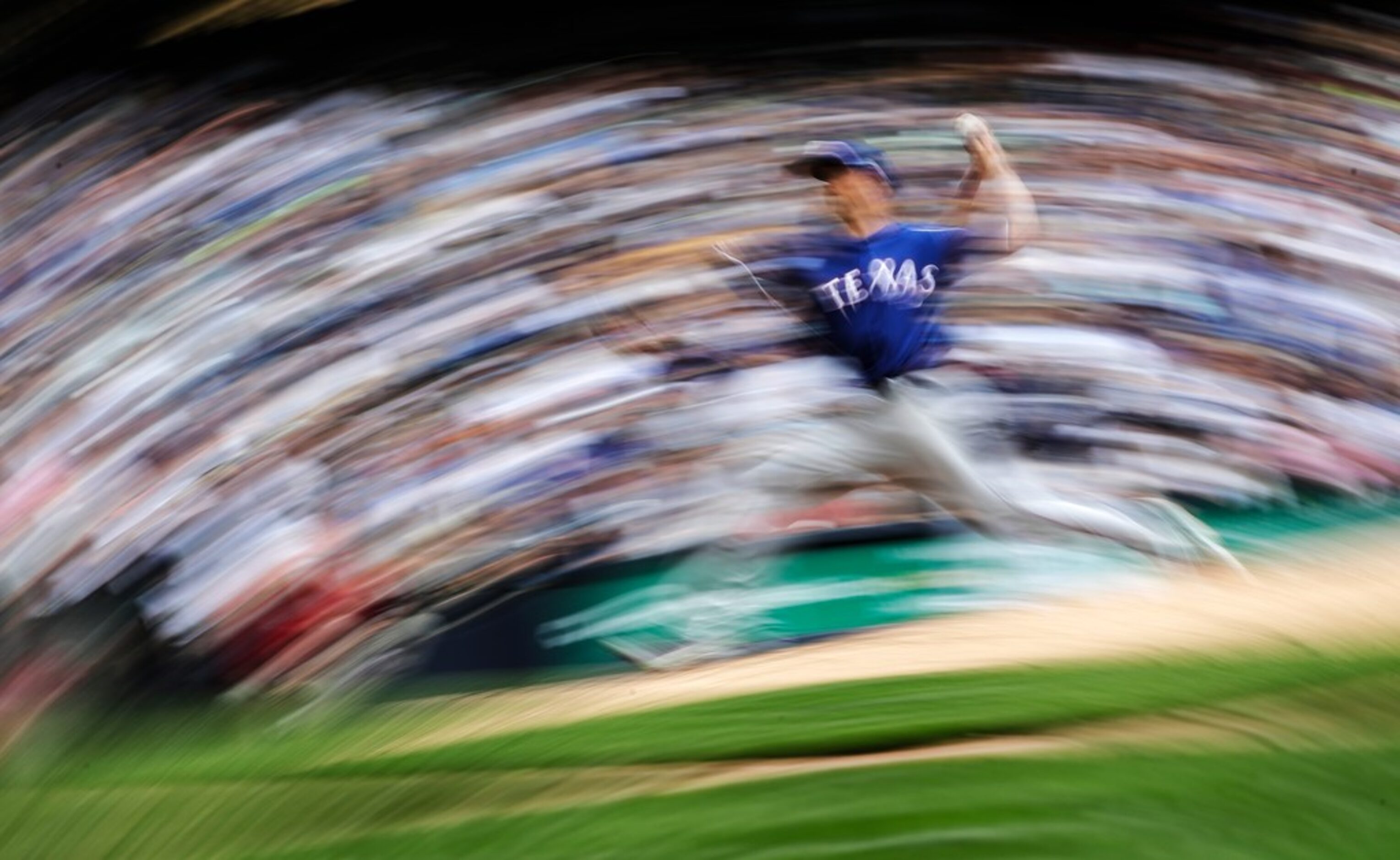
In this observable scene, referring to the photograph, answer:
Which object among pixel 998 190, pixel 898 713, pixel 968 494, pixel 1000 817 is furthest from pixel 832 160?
pixel 1000 817

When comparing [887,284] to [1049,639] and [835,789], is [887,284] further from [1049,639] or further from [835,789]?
[835,789]

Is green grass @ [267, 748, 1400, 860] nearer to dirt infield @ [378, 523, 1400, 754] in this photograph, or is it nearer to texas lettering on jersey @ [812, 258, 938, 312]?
dirt infield @ [378, 523, 1400, 754]

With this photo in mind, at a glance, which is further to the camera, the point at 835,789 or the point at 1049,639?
the point at 1049,639

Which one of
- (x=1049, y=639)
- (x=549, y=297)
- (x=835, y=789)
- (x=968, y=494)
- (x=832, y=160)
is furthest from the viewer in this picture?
(x=549, y=297)

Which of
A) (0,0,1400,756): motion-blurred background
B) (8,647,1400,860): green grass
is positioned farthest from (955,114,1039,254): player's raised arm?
(8,647,1400,860): green grass

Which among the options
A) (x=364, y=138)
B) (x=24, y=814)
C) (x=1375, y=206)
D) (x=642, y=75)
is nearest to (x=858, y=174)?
(x=642, y=75)

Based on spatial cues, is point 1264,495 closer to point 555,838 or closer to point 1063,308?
point 1063,308
